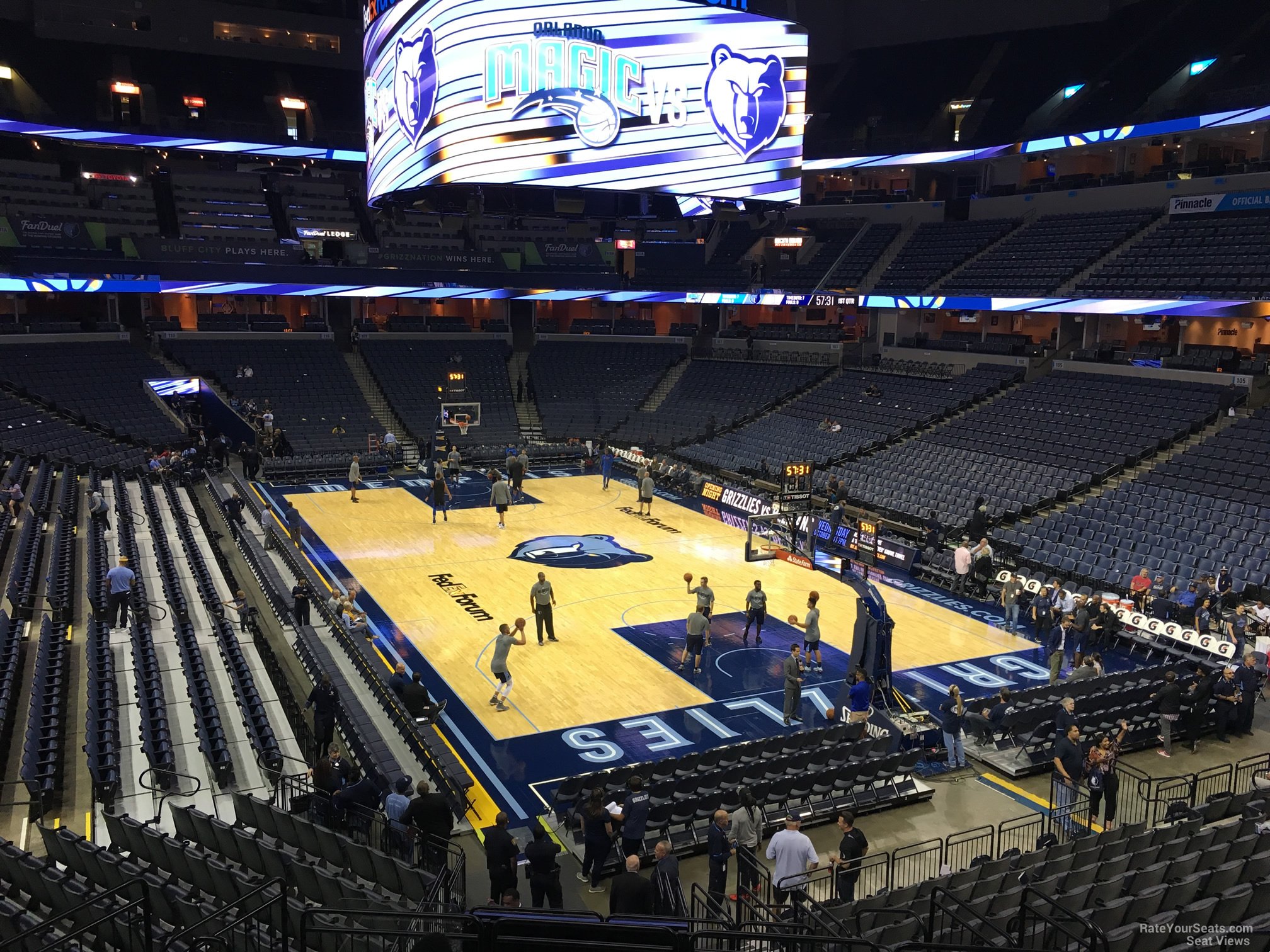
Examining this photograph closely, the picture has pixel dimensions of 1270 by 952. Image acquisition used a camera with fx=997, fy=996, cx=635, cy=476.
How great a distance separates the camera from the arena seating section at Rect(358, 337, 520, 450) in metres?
41.4

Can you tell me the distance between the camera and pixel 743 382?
43219 millimetres

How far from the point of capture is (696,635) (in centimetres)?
1741

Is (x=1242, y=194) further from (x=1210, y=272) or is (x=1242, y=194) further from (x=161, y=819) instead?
(x=161, y=819)

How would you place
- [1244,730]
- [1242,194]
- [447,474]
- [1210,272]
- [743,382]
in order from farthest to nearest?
1. [743,382]
2. [447,474]
3. [1242,194]
4. [1210,272]
5. [1244,730]

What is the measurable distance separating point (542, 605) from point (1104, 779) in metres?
10.0

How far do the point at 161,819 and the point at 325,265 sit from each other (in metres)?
34.2

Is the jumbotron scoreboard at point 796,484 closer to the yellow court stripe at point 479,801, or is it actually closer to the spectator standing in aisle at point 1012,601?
the spectator standing in aisle at point 1012,601

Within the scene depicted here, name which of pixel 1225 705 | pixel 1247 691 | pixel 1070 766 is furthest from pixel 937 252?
pixel 1070 766

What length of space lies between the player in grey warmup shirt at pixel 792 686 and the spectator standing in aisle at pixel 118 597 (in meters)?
11.4

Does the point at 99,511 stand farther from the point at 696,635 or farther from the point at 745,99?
the point at 745,99

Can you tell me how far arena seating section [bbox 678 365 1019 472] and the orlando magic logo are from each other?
12803mm

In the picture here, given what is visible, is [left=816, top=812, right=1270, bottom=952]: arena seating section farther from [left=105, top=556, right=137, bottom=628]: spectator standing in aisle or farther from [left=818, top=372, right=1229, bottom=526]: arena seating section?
[left=818, top=372, right=1229, bottom=526]: arena seating section

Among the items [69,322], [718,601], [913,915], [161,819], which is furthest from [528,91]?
[69,322]

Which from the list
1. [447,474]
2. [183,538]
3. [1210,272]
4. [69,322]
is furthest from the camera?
[69,322]
